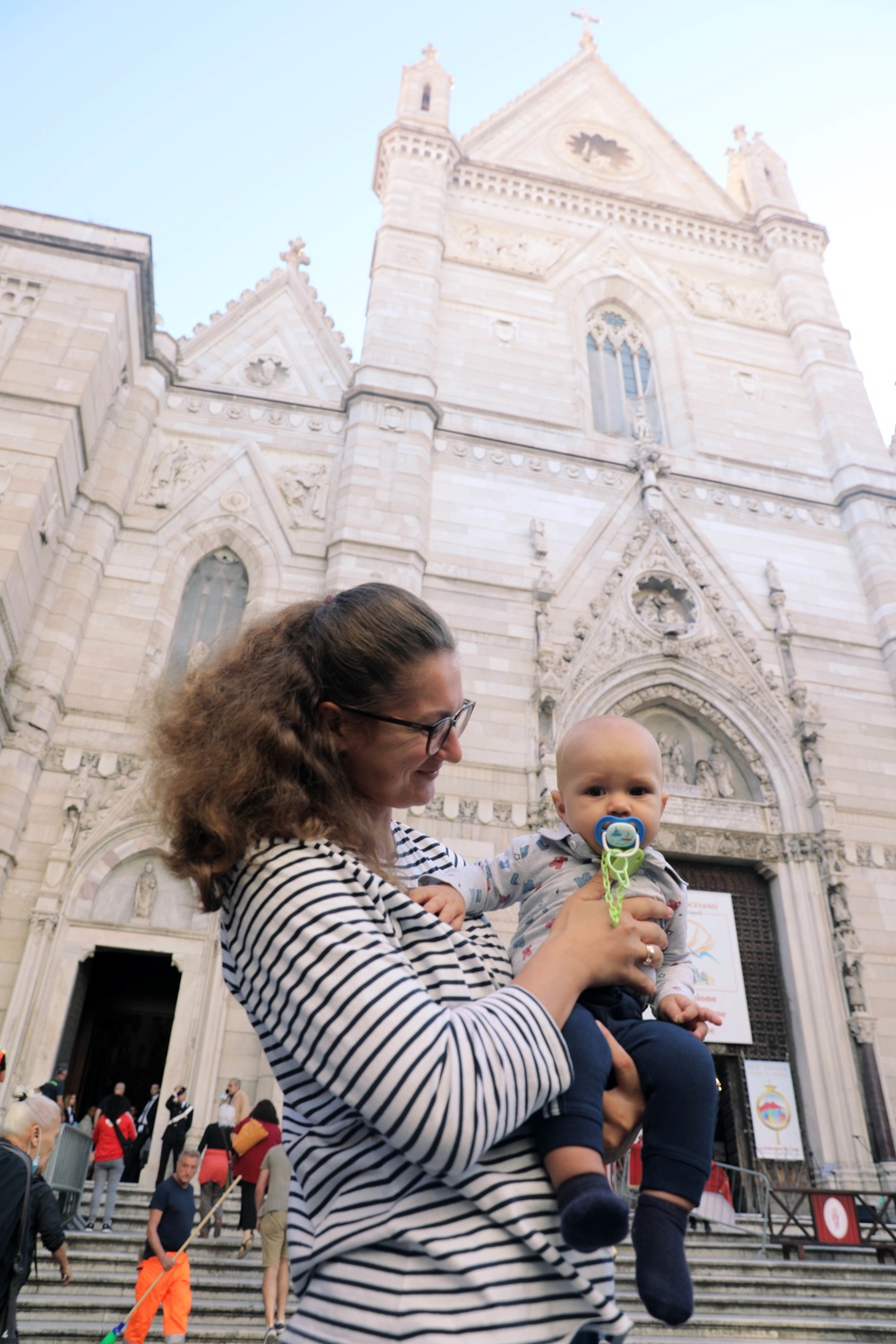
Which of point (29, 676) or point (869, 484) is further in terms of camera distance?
point (869, 484)

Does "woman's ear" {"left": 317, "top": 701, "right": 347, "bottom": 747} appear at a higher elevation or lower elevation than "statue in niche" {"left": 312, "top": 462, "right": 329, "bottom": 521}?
lower

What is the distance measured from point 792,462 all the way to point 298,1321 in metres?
16.7

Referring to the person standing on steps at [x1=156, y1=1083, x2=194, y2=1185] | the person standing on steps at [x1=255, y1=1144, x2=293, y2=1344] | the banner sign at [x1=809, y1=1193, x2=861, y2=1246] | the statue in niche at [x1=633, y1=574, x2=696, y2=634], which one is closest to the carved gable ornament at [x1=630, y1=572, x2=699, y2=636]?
the statue in niche at [x1=633, y1=574, x2=696, y2=634]

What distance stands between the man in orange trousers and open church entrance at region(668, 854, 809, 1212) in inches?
269

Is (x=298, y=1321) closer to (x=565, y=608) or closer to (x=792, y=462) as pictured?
(x=565, y=608)

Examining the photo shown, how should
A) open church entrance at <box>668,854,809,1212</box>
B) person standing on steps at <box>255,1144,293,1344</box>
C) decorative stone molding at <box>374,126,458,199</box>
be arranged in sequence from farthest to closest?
decorative stone molding at <box>374,126,458,199</box> → open church entrance at <box>668,854,809,1212</box> → person standing on steps at <box>255,1144,293,1344</box>

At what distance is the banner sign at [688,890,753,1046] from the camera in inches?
417

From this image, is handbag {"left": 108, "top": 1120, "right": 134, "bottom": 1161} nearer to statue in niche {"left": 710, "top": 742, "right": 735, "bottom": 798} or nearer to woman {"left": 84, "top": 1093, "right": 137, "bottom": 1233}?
woman {"left": 84, "top": 1093, "right": 137, "bottom": 1233}

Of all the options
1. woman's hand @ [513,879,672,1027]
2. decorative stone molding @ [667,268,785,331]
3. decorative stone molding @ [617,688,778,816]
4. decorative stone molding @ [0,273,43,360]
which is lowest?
woman's hand @ [513,879,672,1027]

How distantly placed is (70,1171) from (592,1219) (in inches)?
298

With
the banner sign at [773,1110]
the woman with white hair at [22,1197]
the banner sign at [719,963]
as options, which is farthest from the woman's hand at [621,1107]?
the banner sign at [773,1110]

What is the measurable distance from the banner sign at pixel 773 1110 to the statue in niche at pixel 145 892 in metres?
7.38

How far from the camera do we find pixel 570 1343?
1120 millimetres

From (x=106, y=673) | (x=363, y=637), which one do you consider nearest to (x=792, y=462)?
(x=106, y=673)
